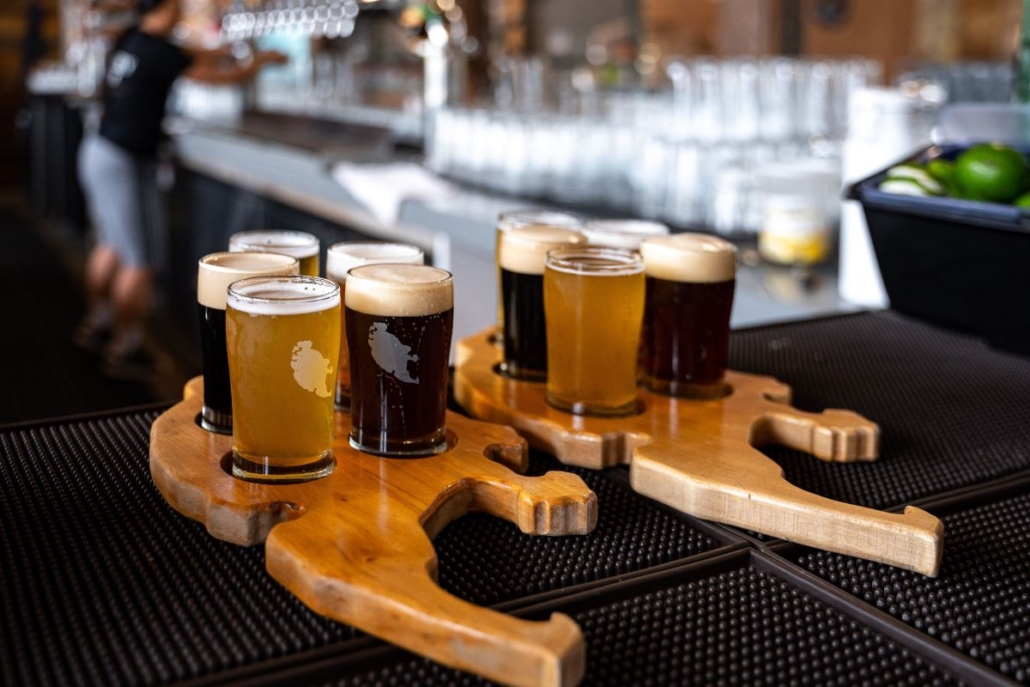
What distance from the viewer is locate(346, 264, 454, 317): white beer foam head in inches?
38.5

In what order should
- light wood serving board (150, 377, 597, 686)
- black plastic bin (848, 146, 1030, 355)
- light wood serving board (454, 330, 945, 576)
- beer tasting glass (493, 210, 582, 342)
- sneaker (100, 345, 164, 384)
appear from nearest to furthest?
light wood serving board (150, 377, 597, 686) < light wood serving board (454, 330, 945, 576) < beer tasting glass (493, 210, 582, 342) < black plastic bin (848, 146, 1030, 355) < sneaker (100, 345, 164, 384)

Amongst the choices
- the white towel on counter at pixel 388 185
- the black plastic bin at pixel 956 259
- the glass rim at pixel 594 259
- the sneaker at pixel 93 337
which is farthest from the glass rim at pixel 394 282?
the sneaker at pixel 93 337

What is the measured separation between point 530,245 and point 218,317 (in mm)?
355

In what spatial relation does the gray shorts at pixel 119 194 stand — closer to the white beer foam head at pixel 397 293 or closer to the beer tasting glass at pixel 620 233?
the beer tasting glass at pixel 620 233

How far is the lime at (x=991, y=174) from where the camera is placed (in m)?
1.52

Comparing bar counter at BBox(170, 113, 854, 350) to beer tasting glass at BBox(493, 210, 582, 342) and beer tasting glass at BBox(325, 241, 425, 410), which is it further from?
beer tasting glass at BBox(325, 241, 425, 410)

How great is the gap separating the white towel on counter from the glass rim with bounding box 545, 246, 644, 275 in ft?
7.18

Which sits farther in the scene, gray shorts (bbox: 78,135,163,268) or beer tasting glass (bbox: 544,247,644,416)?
gray shorts (bbox: 78,135,163,268)

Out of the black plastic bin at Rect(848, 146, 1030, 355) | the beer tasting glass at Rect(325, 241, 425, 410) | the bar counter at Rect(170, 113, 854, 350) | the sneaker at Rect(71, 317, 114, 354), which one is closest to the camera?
the beer tasting glass at Rect(325, 241, 425, 410)

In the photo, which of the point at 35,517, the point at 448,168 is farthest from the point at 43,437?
the point at 448,168

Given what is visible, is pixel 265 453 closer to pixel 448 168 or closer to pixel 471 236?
pixel 471 236

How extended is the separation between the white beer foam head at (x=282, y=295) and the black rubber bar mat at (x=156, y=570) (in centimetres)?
18

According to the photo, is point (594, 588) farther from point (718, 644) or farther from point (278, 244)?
point (278, 244)

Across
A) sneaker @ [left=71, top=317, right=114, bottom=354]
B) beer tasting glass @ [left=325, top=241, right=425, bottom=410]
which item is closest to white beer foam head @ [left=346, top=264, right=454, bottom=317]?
beer tasting glass @ [left=325, top=241, right=425, bottom=410]
